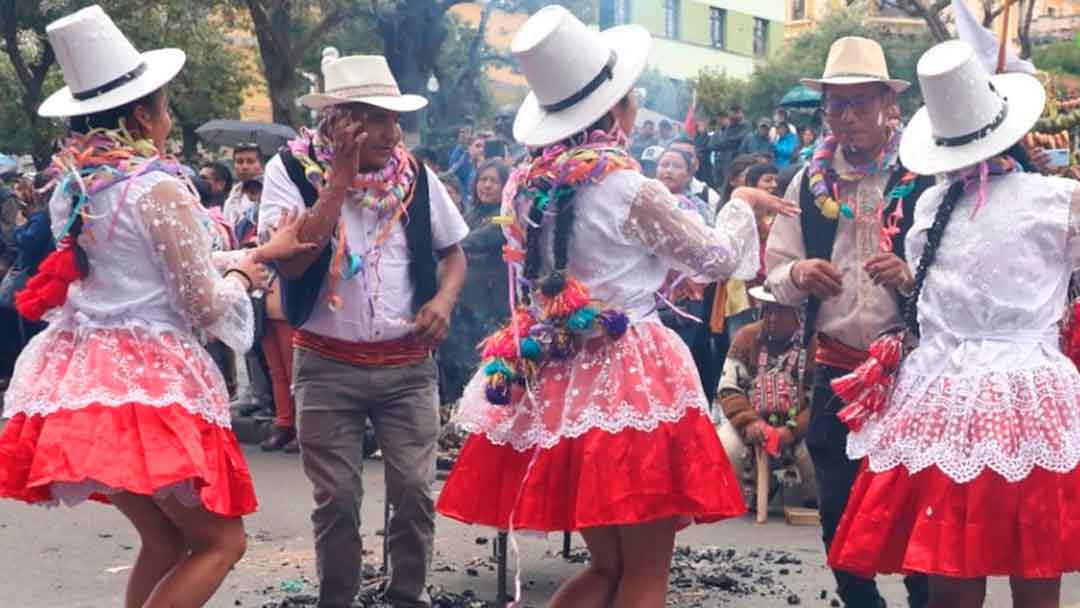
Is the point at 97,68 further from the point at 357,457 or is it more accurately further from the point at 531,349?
the point at 357,457

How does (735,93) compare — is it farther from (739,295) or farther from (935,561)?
(935,561)

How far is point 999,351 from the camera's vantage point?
4.62 meters

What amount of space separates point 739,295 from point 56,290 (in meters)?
6.50

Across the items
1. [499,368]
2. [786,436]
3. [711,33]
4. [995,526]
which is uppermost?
[499,368]

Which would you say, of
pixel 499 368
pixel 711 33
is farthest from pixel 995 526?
pixel 711 33

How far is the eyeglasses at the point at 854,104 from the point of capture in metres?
5.78

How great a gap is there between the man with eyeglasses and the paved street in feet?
4.01

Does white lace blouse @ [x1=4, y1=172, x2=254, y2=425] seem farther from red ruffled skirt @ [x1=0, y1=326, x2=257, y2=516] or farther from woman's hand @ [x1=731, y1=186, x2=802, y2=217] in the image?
woman's hand @ [x1=731, y1=186, x2=802, y2=217]

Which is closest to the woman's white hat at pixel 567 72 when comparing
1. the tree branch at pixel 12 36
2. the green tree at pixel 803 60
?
the tree branch at pixel 12 36

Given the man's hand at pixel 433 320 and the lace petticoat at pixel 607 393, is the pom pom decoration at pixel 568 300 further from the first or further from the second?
the man's hand at pixel 433 320

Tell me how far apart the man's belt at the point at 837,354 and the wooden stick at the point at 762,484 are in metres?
2.88

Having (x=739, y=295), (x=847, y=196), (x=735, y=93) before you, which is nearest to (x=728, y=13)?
(x=735, y=93)

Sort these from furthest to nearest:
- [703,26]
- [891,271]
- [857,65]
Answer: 1. [703,26]
2. [857,65]
3. [891,271]

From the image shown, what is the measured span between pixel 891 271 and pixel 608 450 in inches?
43.3
